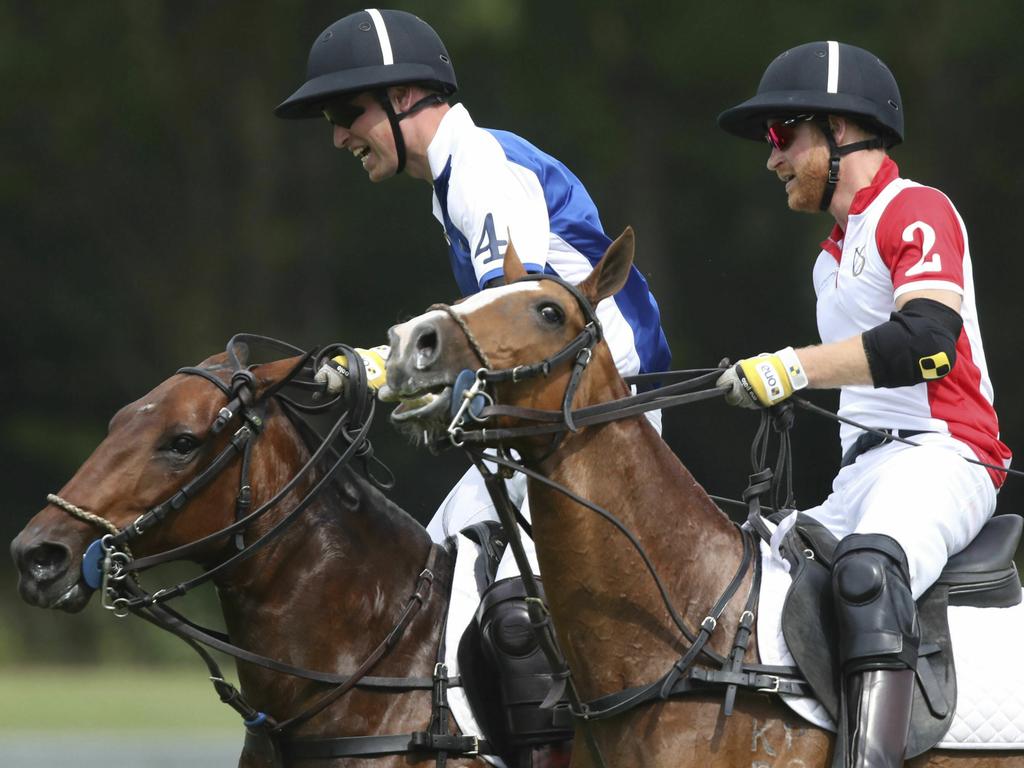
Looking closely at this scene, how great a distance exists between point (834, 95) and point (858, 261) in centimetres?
53

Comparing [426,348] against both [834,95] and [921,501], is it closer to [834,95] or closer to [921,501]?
[921,501]

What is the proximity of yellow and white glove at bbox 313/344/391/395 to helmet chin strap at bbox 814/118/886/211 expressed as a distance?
1.44 metres

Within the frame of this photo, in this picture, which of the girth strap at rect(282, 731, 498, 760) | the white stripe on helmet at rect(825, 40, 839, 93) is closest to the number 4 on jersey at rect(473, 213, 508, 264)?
the white stripe on helmet at rect(825, 40, 839, 93)

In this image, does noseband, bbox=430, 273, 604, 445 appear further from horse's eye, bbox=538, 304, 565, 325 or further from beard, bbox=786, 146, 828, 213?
beard, bbox=786, 146, 828, 213

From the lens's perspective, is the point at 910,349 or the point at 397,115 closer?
the point at 910,349

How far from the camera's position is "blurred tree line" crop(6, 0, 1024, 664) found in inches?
688

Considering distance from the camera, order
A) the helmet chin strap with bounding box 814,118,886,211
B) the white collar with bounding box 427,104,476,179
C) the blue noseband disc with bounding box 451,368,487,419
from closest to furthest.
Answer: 1. the blue noseband disc with bounding box 451,368,487,419
2. the helmet chin strap with bounding box 814,118,886,211
3. the white collar with bounding box 427,104,476,179

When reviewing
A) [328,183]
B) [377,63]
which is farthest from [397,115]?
Answer: [328,183]

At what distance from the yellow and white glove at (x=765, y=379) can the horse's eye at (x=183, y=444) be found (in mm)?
1616

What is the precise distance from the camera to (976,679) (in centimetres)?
416

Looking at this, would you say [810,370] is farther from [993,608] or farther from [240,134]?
[240,134]

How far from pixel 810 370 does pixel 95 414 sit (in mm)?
16031

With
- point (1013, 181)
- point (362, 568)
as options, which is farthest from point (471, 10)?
point (362, 568)

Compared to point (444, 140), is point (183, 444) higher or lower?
lower
